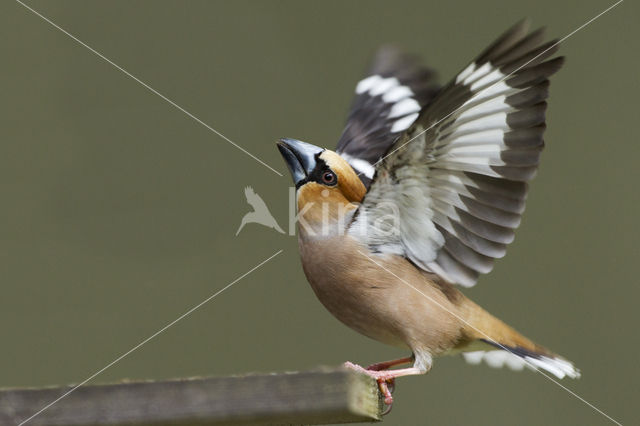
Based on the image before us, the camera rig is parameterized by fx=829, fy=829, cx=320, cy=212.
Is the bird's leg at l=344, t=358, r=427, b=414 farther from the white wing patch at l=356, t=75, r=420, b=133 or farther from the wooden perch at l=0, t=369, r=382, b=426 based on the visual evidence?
the white wing patch at l=356, t=75, r=420, b=133

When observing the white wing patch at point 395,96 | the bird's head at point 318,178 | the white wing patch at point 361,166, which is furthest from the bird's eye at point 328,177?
the white wing patch at point 395,96

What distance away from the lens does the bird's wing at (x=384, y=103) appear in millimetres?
3006

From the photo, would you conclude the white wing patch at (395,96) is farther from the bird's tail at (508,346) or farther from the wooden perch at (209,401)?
the wooden perch at (209,401)

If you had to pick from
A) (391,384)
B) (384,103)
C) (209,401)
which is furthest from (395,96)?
(209,401)

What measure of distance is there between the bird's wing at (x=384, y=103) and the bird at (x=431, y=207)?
72 centimetres

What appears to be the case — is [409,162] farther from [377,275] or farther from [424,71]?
[424,71]

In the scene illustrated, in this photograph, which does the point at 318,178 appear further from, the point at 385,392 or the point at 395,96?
the point at 395,96

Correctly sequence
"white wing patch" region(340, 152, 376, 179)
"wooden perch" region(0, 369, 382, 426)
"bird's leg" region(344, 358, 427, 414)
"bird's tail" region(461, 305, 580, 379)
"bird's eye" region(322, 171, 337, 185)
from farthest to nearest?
"white wing patch" region(340, 152, 376, 179) → "bird's tail" region(461, 305, 580, 379) → "bird's eye" region(322, 171, 337, 185) → "bird's leg" region(344, 358, 427, 414) → "wooden perch" region(0, 369, 382, 426)

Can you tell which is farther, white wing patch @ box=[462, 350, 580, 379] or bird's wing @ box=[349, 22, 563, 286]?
white wing patch @ box=[462, 350, 580, 379]

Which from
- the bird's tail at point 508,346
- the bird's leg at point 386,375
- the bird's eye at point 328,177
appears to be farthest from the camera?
the bird's tail at point 508,346

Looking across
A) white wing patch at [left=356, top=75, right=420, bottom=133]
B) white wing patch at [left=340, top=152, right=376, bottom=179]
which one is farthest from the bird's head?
white wing patch at [left=356, top=75, right=420, bottom=133]

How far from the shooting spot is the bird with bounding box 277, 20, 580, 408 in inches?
80.4

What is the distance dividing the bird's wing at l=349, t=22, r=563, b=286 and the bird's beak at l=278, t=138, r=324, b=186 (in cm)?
18

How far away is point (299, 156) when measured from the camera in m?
2.21
